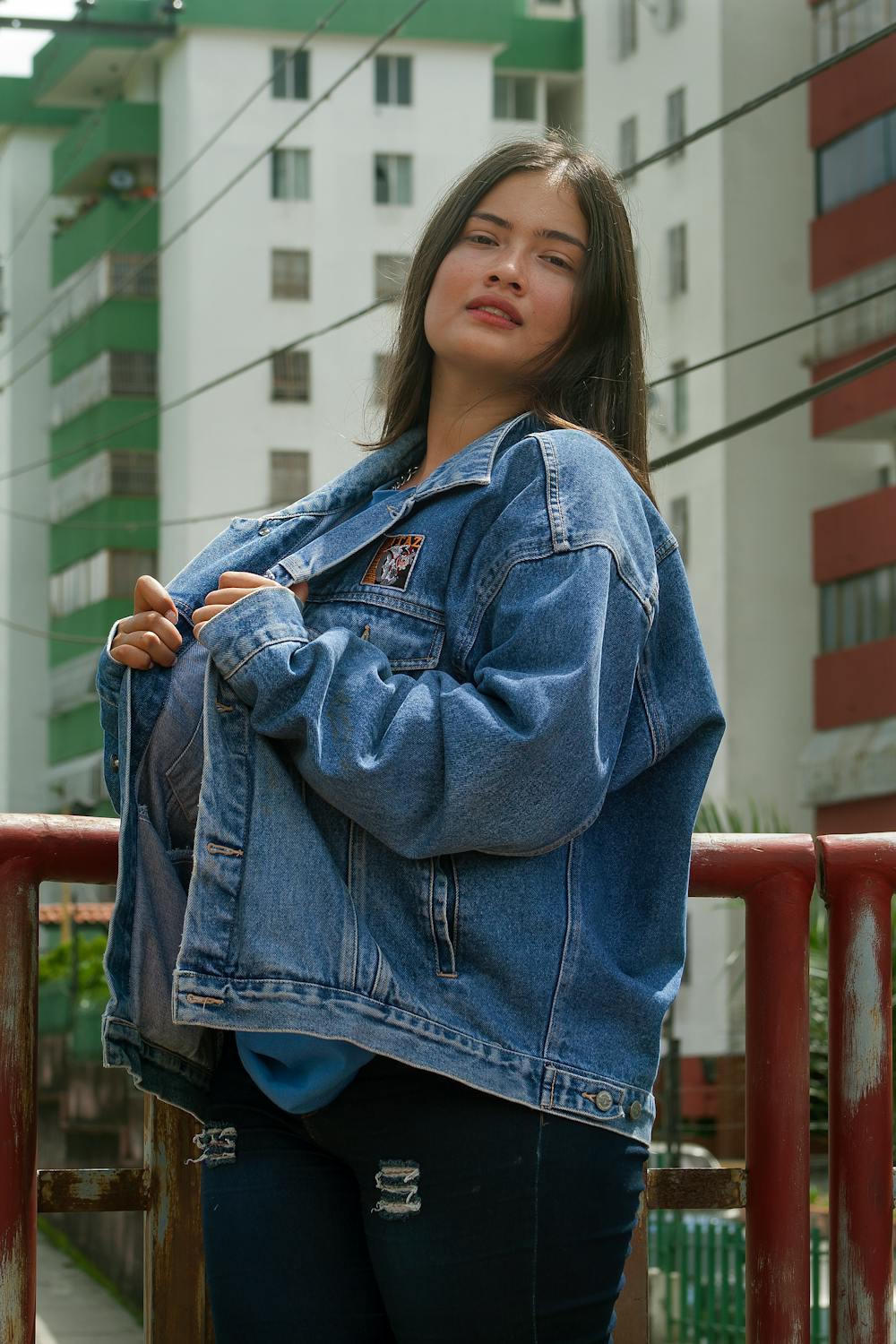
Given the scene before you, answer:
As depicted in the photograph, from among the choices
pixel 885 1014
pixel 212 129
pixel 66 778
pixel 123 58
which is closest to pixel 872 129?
pixel 212 129

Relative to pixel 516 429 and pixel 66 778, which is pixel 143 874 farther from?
pixel 66 778

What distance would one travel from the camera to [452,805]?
6.29 ft

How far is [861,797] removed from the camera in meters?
29.5

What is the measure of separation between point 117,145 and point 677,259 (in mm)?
14618

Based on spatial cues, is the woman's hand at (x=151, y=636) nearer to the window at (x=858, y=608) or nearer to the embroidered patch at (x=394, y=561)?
the embroidered patch at (x=394, y=561)

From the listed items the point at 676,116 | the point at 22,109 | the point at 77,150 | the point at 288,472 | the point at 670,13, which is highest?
the point at 22,109

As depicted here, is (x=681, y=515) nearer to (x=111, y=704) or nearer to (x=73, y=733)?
(x=73, y=733)

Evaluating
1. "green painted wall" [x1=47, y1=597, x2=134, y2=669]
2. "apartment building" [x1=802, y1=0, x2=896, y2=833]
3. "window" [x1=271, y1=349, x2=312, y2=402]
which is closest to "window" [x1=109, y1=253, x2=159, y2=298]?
"window" [x1=271, y1=349, x2=312, y2=402]

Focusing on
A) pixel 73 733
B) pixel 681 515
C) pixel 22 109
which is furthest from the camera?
pixel 22 109

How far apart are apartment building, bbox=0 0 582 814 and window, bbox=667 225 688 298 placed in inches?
295

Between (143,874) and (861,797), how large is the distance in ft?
92.0

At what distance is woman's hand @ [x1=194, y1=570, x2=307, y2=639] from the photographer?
2.06 metres

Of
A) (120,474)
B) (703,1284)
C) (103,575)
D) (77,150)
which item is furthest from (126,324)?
(703,1284)

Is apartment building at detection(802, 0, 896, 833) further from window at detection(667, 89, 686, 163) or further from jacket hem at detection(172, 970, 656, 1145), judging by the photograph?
jacket hem at detection(172, 970, 656, 1145)
